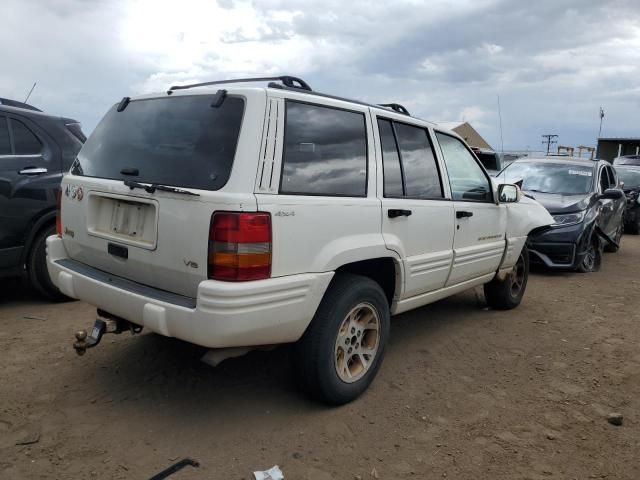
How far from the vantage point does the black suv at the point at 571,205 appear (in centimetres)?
744

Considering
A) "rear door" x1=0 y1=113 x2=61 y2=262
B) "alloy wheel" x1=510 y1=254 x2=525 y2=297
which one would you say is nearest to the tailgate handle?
"rear door" x1=0 y1=113 x2=61 y2=262

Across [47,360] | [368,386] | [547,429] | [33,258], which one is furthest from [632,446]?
[33,258]

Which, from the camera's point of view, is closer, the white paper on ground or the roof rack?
the white paper on ground

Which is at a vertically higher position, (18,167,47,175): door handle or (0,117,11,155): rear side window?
(0,117,11,155): rear side window

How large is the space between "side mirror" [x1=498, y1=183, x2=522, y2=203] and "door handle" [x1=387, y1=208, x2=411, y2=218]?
1630 mm

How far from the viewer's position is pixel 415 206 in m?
3.59

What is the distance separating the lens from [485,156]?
673 inches

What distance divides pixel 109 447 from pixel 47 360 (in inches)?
52.6

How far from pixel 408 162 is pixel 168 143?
1.65 m

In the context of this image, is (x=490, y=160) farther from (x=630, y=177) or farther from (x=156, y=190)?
(x=156, y=190)

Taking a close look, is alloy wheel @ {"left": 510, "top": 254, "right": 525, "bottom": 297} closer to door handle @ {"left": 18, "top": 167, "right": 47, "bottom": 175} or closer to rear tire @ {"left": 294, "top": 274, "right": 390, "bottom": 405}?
rear tire @ {"left": 294, "top": 274, "right": 390, "bottom": 405}

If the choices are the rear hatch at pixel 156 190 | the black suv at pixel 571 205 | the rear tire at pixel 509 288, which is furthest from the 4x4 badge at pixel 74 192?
the black suv at pixel 571 205

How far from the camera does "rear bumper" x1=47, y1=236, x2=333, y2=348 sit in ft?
8.21

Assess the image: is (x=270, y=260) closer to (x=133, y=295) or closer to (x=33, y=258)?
(x=133, y=295)
